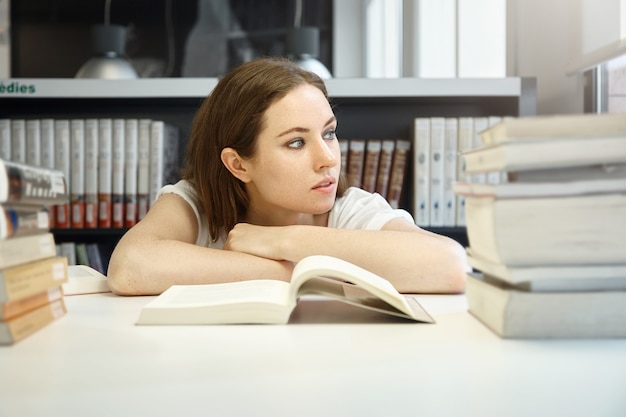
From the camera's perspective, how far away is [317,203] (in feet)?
4.80

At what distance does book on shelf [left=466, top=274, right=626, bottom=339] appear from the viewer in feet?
2.11

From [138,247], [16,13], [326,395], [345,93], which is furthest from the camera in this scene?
[16,13]

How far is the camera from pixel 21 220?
2.19 feet

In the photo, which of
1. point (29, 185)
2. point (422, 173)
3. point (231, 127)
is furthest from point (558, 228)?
point (422, 173)


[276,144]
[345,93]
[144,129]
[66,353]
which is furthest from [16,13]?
[66,353]

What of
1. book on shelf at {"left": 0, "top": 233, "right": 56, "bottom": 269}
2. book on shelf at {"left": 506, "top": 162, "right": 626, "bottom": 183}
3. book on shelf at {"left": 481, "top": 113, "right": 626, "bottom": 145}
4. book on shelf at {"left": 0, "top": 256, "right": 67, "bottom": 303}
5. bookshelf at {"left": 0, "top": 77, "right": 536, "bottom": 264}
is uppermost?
bookshelf at {"left": 0, "top": 77, "right": 536, "bottom": 264}

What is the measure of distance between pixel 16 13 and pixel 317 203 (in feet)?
10.4

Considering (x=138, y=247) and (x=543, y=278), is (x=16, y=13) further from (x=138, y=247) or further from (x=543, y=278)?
(x=543, y=278)

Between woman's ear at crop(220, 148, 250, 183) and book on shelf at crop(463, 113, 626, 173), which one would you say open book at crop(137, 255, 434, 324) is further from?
Answer: woman's ear at crop(220, 148, 250, 183)

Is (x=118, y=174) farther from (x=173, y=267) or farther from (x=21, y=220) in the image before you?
(x=21, y=220)

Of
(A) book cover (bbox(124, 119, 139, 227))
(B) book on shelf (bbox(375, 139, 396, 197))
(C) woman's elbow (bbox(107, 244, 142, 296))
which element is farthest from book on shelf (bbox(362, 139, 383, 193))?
(C) woman's elbow (bbox(107, 244, 142, 296))

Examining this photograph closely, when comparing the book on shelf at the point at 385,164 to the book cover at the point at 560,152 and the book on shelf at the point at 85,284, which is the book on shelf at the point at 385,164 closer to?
the book on shelf at the point at 85,284

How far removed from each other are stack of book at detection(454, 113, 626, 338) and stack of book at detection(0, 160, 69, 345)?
43 centimetres

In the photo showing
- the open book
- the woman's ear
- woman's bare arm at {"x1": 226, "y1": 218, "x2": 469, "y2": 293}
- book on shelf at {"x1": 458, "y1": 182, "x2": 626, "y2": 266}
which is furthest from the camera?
the woman's ear
